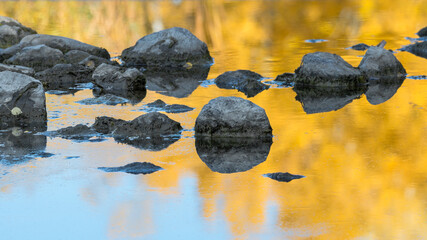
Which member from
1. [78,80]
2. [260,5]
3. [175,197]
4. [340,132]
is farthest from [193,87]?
[260,5]

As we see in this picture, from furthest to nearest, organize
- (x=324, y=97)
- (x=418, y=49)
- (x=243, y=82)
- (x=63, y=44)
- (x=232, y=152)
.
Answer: (x=418, y=49), (x=63, y=44), (x=243, y=82), (x=324, y=97), (x=232, y=152)

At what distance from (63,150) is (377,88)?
24.3 feet

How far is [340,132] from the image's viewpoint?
11.4 metres

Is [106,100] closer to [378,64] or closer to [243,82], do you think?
[243,82]

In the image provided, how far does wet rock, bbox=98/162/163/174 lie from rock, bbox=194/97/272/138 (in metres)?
1.75

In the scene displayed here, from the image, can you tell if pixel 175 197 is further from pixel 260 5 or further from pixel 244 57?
pixel 260 5

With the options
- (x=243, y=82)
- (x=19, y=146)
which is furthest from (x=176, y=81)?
(x=19, y=146)

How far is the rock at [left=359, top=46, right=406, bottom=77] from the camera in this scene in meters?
16.4

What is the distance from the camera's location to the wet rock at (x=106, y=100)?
13727 mm

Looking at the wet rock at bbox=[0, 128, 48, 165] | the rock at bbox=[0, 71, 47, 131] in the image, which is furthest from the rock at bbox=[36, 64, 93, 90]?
the wet rock at bbox=[0, 128, 48, 165]

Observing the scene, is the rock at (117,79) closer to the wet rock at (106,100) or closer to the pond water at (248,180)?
the pond water at (248,180)

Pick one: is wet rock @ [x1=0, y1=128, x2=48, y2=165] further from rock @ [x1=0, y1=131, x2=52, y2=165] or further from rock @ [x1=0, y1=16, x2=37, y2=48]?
rock @ [x1=0, y1=16, x2=37, y2=48]

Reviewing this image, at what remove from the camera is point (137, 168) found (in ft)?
30.6

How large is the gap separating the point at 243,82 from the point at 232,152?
18.8ft
